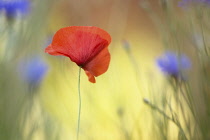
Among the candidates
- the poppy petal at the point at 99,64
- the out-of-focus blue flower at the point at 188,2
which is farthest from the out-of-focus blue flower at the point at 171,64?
the poppy petal at the point at 99,64

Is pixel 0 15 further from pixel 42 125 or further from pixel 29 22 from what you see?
pixel 42 125

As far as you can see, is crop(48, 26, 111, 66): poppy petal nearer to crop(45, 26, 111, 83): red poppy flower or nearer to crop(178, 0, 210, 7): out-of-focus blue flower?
crop(45, 26, 111, 83): red poppy flower

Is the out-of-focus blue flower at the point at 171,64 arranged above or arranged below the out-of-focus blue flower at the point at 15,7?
below

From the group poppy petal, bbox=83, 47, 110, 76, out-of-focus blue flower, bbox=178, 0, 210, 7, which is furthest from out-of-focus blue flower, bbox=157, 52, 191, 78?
poppy petal, bbox=83, 47, 110, 76

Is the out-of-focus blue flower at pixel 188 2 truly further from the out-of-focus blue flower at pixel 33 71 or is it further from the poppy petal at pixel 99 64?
the out-of-focus blue flower at pixel 33 71

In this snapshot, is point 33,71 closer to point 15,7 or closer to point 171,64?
point 15,7
